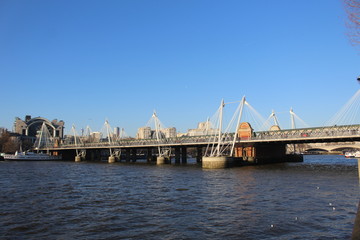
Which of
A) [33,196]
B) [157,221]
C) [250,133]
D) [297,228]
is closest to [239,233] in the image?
[297,228]

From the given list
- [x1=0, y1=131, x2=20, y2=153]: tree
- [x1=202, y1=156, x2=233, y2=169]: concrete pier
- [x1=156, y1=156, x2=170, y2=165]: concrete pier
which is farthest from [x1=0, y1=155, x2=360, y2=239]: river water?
[x1=0, y1=131, x2=20, y2=153]: tree

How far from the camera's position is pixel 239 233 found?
52.5 ft

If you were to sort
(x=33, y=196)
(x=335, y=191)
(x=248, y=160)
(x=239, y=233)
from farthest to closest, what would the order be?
1. (x=248, y=160)
2. (x=335, y=191)
3. (x=33, y=196)
4. (x=239, y=233)

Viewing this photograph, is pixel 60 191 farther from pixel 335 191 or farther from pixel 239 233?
pixel 335 191

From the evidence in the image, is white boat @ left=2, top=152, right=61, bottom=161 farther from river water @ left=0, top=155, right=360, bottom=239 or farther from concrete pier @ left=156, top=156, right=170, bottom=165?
river water @ left=0, top=155, right=360, bottom=239

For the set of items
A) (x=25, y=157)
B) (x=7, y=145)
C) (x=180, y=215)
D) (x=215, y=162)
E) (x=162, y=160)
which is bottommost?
(x=180, y=215)

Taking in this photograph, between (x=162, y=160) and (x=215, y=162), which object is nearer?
(x=215, y=162)

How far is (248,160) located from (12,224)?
237 ft

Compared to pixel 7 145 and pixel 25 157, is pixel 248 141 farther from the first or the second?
pixel 7 145

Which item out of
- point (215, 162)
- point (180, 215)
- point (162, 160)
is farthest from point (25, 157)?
point (180, 215)

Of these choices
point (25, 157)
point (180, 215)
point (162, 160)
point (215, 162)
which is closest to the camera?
point (180, 215)

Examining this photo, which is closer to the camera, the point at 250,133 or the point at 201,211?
the point at 201,211

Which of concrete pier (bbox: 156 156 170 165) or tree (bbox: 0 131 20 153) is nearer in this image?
concrete pier (bbox: 156 156 170 165)

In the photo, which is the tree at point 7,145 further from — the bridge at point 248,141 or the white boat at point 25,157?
the bridge at point 248,141
